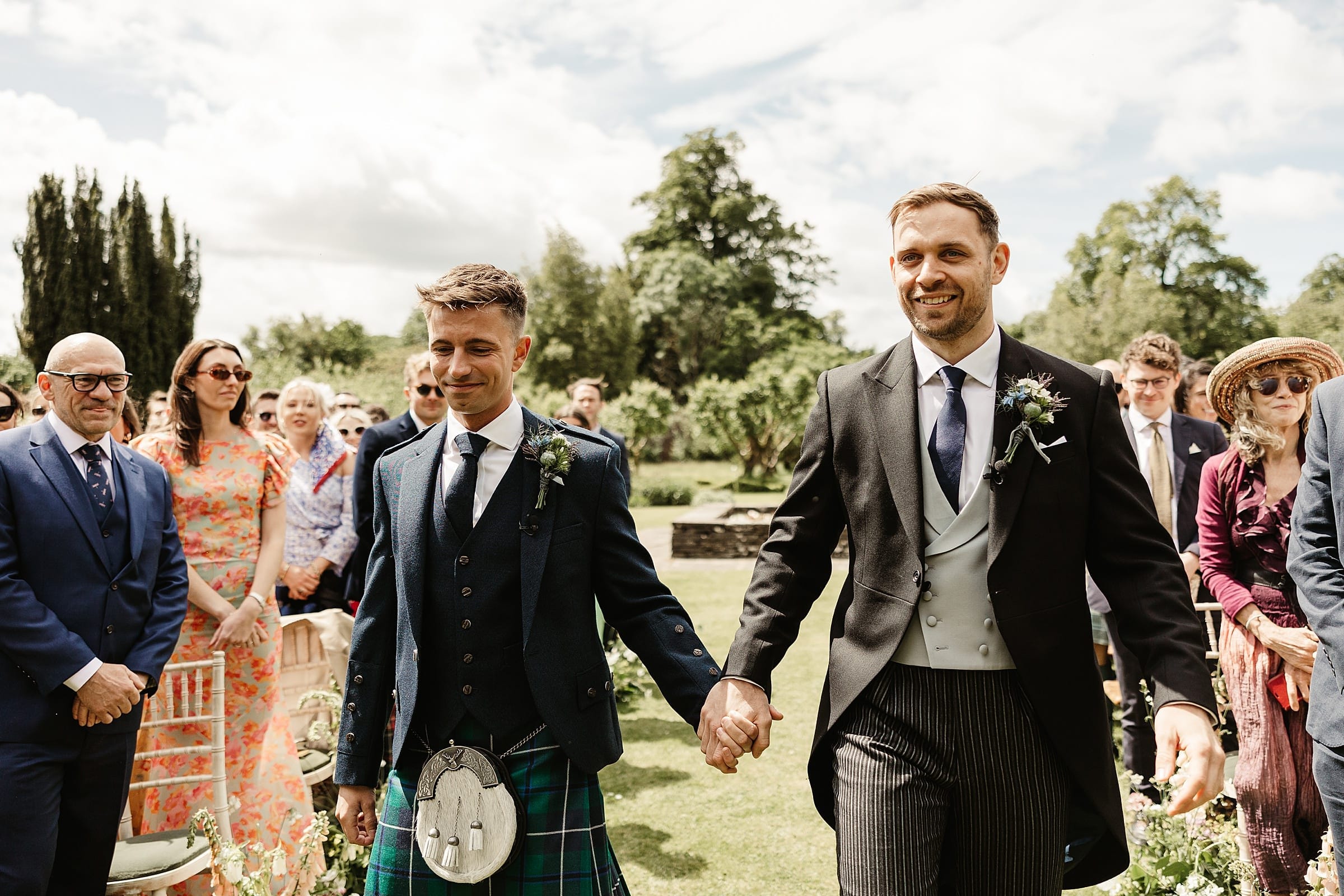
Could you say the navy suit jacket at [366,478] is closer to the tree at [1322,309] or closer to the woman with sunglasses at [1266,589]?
the woman with sunglasses at [1266,589]

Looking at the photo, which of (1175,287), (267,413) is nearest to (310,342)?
(1175,287)

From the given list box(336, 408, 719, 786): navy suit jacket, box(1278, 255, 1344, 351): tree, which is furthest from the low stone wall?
box(1278, 255, 1344, 351): tree

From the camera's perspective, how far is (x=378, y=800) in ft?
14.9

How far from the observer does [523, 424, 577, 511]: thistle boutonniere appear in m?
2.63

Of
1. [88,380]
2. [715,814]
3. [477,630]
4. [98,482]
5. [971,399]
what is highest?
[88,380]

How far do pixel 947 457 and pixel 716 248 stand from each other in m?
52.3

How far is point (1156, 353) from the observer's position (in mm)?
5566

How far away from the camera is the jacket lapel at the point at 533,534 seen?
8.27 feet

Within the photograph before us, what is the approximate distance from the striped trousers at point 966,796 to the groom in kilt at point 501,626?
544 millimetres

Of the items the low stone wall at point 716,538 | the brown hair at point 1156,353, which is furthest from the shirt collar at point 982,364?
the low stone wall at point 716,538

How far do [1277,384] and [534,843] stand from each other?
3.32 m

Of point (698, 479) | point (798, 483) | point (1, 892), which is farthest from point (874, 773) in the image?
point (698, 479)

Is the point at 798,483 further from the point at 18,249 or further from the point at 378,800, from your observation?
the point at 18,249

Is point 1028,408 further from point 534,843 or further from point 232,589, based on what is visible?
point 232,589
